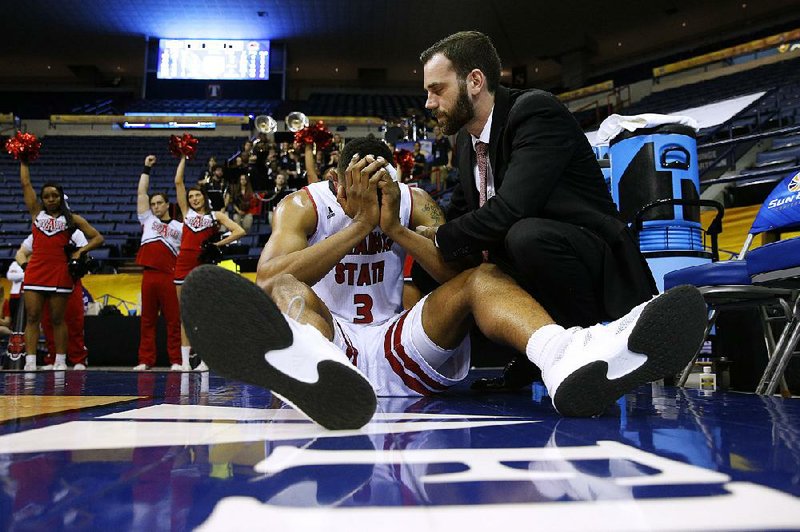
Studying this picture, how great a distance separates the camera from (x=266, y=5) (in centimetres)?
1399

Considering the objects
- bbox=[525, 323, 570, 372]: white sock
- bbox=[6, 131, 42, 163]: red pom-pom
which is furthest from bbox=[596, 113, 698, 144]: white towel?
bbox=[6, 131, 42, 163]: red pom-pom

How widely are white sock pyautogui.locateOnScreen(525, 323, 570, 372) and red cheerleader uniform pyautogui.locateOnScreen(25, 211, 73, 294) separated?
4.42 metres

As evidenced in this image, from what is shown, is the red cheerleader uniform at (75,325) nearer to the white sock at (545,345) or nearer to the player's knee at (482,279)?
the player's knee at (482,279)

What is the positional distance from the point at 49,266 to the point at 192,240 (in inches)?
39.5

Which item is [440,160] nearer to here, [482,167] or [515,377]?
[515,377]

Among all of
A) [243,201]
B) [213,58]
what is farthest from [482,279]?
[213,58]

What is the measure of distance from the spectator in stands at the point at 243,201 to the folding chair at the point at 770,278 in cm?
687

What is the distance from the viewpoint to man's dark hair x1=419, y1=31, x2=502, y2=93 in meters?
1.75

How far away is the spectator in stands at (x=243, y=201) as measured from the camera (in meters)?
8.65

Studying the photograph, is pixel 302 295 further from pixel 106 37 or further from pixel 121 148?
pixel 106 37

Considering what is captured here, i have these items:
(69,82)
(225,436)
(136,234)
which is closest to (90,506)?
(225,436)

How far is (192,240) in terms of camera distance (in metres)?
5.14

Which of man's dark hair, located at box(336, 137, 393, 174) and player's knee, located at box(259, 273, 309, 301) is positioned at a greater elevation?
man's dark hair, located at box(336, 137, 393, 174)

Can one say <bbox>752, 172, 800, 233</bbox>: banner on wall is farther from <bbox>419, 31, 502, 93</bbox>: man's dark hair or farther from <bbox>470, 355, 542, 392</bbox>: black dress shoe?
<bbox>419, 31, 502, 93</bbox>: man's dark hair
